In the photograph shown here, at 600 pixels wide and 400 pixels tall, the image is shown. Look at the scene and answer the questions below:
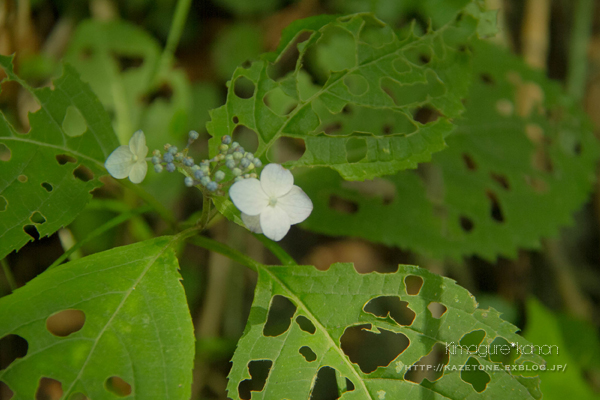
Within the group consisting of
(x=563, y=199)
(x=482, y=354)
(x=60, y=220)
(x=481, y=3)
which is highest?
(x=481, y=3)

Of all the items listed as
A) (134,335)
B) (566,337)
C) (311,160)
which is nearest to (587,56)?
(566,337)

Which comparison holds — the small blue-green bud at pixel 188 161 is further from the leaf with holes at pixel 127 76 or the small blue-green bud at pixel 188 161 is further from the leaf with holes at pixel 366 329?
the leaf with holes at pixel 127 76

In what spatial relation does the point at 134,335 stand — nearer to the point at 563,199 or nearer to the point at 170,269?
the point at 170,269

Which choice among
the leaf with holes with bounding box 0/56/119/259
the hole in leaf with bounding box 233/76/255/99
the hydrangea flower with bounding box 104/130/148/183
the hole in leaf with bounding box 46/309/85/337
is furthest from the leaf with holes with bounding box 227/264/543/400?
the hole in leaf with bounding box 233/76/255/99

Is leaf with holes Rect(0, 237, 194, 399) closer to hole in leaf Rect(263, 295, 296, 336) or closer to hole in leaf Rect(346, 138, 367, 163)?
hole in leaf Rect(346, 138, 367, 163)

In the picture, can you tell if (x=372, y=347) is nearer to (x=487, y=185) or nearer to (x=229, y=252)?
(x=487, y=185)

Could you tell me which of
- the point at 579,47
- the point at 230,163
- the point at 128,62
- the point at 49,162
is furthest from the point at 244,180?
the point at 579,47
